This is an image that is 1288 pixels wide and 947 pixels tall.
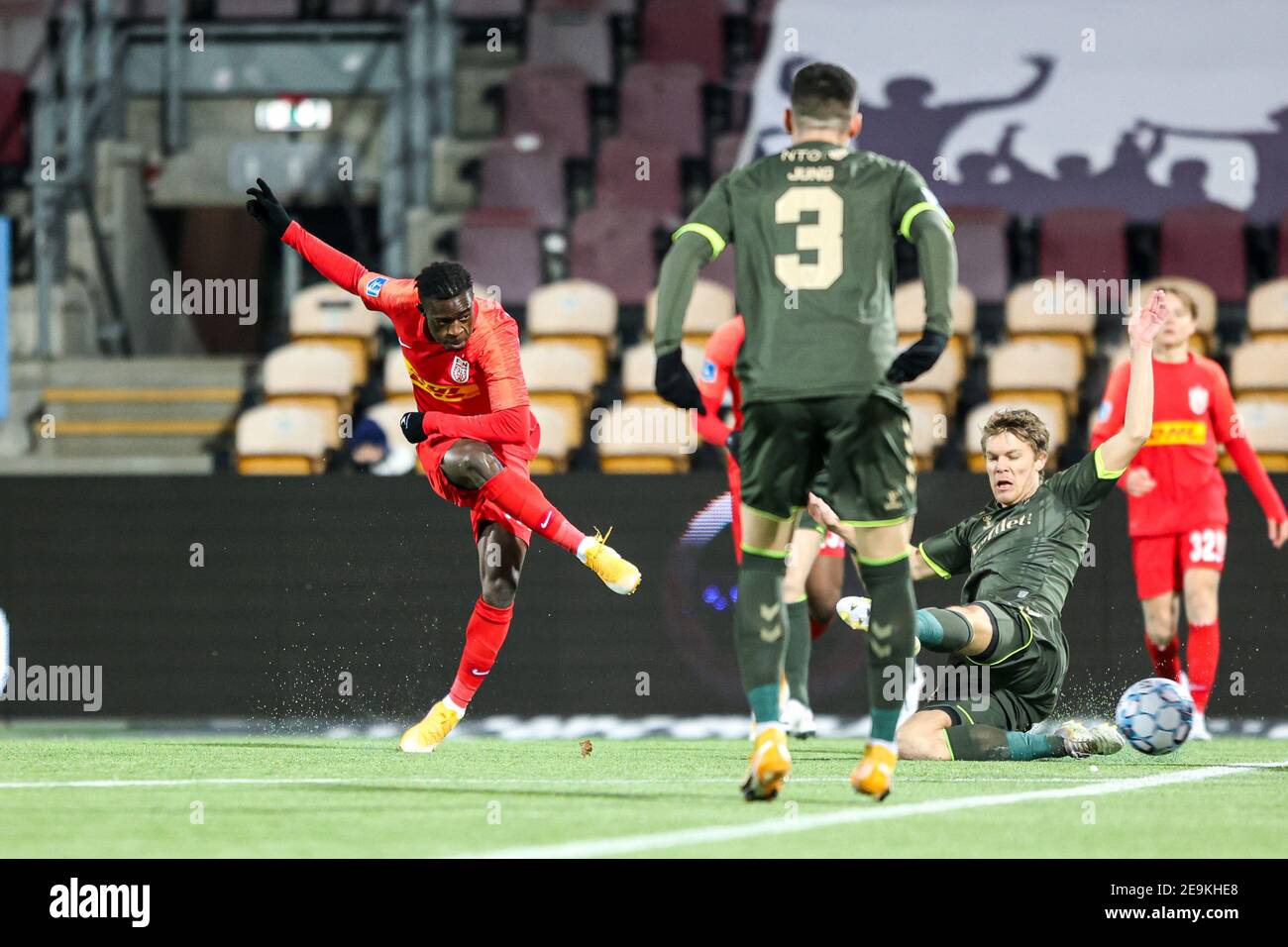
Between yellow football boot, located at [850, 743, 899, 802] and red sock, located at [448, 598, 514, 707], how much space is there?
2.57 meters

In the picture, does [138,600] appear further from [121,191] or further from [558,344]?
[121,191]

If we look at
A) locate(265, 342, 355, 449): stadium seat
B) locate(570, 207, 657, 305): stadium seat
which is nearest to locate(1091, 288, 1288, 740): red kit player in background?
locate(570, 207, 657, 305): stadium seat

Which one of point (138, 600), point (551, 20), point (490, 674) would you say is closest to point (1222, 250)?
point (551, 20)

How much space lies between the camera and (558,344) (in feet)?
38.7

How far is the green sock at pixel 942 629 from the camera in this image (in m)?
6.12

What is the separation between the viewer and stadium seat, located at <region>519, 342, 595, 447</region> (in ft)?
37.6

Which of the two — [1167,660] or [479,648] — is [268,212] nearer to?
[479,648]

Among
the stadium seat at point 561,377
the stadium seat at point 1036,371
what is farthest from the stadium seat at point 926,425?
the stadium seat at point 561,377

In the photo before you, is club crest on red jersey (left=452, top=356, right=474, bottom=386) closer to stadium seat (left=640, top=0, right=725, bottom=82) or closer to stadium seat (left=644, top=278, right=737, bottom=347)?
stadium seat (left=644, top=278, right=737, bottom=347)

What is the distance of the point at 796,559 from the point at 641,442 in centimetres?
275

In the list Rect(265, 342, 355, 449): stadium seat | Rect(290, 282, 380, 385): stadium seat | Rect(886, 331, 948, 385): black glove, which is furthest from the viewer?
Rect(290, 282, 380, 385): stadium seat

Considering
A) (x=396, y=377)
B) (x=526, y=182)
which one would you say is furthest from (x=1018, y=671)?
(x=526, y=182)

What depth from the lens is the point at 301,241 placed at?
6.99 metres

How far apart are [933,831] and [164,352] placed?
11.8 meters
